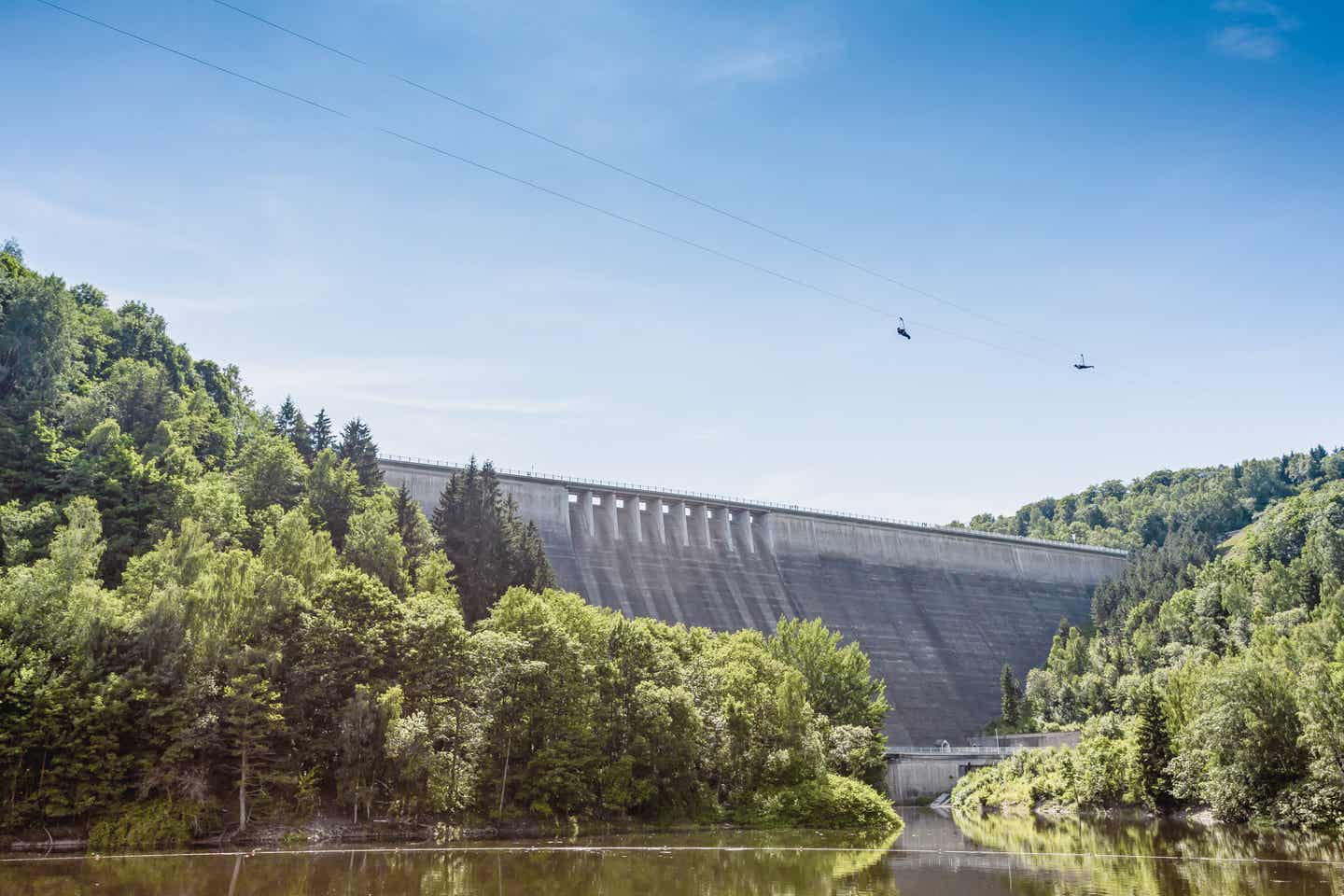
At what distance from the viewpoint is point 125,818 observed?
28.4m

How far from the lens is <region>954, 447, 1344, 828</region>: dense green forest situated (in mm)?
34156

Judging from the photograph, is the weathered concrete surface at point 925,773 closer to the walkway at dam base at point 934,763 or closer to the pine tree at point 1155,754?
the walkway at dam base at point 934,763

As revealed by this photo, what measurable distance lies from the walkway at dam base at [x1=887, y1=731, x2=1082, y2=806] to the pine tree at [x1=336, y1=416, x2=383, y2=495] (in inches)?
1127

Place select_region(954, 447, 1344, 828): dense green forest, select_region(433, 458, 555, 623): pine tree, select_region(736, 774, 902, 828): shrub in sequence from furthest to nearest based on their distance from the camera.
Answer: select_region(433, 458, 555, 623): pine tree
select_region(736, 774, 902, 828): shrub
select_region(954, 447, 1344, 828): dense green forest

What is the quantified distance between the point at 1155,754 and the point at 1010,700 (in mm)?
28935

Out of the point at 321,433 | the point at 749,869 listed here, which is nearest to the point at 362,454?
the point at 321,433

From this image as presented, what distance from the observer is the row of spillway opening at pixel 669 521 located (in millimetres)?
67562

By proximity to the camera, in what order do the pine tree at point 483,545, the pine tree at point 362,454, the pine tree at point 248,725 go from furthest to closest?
the pine tree at point 362,454, the pine tree at point 483,545, the pine tree at point 248,725

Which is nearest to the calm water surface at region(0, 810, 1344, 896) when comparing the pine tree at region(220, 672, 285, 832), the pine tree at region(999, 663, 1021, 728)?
the pine tree at region(220, 672, 285, 832)

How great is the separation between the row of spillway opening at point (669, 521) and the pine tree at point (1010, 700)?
16568 millimetres

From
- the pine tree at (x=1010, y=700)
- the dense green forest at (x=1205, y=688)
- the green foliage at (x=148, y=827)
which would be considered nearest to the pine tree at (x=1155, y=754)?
the dense green forest at (x=1205, y=688)

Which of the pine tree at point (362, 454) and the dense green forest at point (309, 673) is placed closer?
the dense green forest at point (309, 673)

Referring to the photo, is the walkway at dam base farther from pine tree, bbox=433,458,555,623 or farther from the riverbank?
pine tree, bbox=433,458,555,623

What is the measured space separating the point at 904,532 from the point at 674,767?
154 ft
